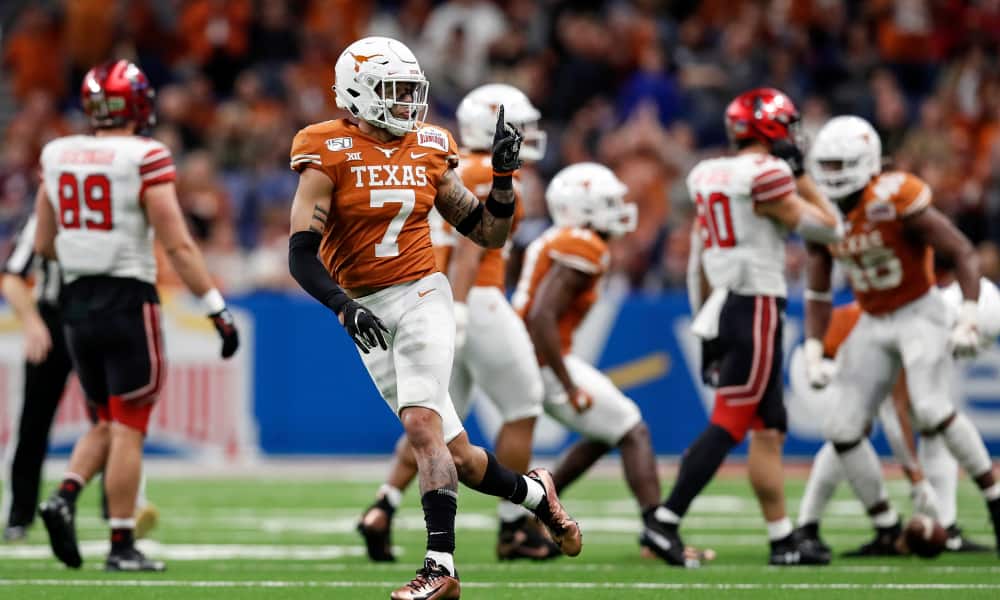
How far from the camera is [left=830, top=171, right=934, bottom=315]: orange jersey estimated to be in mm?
8086

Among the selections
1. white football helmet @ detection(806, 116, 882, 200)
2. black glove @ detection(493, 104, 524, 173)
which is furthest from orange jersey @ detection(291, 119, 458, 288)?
white football helmet @ detection(806, 116, 882, 200)

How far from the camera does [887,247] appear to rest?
26.8ft

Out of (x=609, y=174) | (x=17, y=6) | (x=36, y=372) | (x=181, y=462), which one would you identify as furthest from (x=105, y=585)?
(x=17, y=6)

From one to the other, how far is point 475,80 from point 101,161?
10.2 metres

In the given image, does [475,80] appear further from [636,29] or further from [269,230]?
[269,230]

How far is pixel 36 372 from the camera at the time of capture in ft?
30.1

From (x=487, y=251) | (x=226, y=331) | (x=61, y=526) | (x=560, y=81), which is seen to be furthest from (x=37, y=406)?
(x=560, y=81)

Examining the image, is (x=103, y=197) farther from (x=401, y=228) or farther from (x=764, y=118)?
(x=764, y=118)

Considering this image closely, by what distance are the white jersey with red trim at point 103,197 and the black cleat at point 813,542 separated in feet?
11.3

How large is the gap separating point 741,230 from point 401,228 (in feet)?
7.21

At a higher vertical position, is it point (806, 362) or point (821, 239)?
point (821, 239)

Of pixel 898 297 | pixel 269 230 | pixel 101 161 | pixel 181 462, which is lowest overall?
pixel 181 462

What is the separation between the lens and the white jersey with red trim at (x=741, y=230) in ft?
25.6

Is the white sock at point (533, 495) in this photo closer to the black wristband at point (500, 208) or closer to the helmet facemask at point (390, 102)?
the black wristband at point (500, 208)
